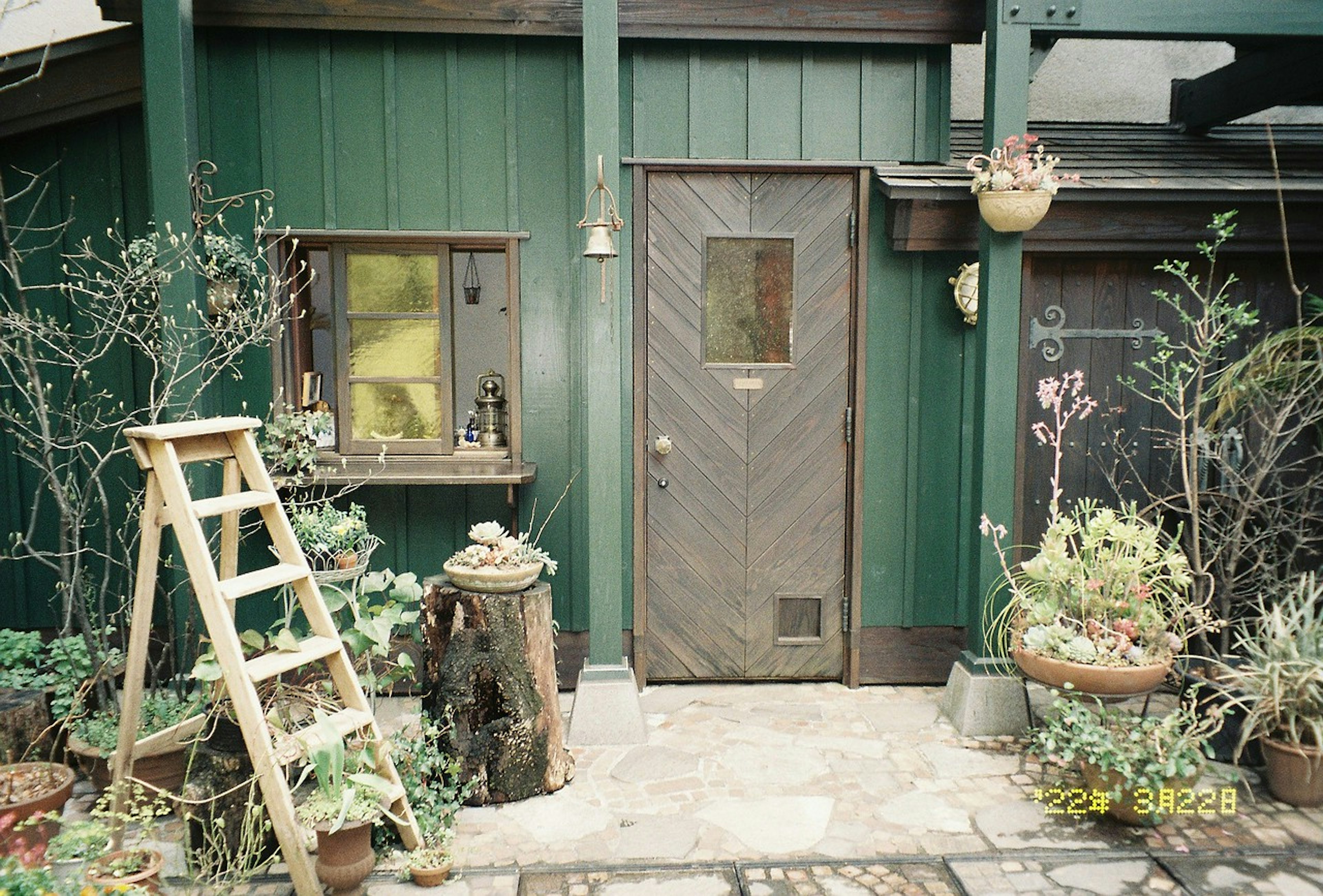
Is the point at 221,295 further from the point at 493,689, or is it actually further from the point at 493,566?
the point at 493,689

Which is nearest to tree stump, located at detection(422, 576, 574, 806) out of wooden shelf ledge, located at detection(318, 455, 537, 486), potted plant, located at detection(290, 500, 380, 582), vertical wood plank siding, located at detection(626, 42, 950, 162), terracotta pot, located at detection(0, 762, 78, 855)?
potted plant, located at detection(290, 500, 380, 582)

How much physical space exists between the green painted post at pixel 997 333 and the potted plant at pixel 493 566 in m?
2.16

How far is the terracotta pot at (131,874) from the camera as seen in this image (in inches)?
118

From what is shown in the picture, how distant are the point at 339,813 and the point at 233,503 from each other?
1111mm

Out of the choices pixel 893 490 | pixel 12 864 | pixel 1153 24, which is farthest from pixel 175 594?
pixel 1153 24

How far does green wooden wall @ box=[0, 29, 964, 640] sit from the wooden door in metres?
0.17

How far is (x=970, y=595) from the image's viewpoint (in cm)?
486

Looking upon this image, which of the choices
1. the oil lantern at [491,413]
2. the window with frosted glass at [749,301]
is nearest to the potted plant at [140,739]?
the oil lantern at [491,413]

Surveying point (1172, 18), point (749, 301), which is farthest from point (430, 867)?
point (1172, 18)

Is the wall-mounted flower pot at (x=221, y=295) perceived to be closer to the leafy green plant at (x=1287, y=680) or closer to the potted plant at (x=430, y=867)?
the potted plant at (x=430, y=867)

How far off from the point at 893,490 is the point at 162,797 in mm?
3675

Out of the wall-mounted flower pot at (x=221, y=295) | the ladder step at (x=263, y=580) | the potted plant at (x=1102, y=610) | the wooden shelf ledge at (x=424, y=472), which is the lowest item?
the potted plant at (x=1102, y=610)

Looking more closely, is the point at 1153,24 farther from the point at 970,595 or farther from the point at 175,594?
the point at 175,594

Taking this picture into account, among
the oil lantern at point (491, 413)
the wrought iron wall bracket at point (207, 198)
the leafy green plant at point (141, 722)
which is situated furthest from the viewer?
the oil lantern at point (491, 413)
